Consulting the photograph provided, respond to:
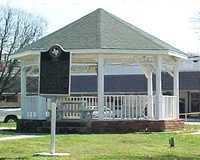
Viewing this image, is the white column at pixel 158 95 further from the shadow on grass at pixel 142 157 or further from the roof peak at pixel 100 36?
the shadow on grass at pixel 142 157

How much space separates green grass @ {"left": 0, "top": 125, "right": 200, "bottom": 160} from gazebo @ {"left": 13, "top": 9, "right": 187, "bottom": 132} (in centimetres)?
295

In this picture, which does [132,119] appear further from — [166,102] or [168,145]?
[168,145]

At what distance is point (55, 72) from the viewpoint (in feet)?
55.2

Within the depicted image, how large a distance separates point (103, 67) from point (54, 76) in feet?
33.0

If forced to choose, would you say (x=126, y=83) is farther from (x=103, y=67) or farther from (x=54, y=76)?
(x=54, y=76)

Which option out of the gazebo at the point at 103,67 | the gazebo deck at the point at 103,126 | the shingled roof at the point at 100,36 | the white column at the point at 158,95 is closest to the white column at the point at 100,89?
the gazebo at the point at 103,67

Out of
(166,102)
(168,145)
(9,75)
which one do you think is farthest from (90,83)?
(168,145)

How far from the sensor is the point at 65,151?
17.5 metres

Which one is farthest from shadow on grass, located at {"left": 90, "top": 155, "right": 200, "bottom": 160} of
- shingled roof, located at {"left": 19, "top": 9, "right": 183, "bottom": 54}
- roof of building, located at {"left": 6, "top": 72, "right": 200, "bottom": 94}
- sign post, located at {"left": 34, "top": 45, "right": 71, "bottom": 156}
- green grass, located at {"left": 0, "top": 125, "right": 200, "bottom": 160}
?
roof of building, located at {"left": 6, "top": 72, "right": 200, "bottom": 94}

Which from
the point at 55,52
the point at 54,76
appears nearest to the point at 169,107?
the point at 55,52

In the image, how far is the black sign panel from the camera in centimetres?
1662

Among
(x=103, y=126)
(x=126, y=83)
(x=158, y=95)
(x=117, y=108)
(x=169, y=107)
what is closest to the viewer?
(x=103, y=126)

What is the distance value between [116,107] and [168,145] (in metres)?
7.37

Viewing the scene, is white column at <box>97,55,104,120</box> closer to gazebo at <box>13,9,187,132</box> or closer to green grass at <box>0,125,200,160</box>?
gazebo at <box>13,9,187,132</box>
